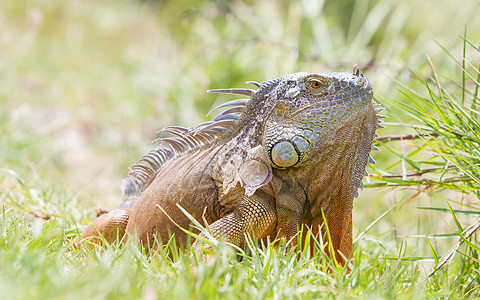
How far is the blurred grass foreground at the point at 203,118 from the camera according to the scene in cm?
240

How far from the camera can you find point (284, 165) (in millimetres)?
3062

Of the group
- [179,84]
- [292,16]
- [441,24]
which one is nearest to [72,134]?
[179,84]

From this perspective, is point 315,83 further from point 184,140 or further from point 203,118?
point 203,118

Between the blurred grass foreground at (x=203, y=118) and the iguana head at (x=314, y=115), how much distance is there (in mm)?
359

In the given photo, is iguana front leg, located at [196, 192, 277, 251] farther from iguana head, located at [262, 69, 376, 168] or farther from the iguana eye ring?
the iguana eye ring

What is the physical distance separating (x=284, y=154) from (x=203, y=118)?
3.74 metres

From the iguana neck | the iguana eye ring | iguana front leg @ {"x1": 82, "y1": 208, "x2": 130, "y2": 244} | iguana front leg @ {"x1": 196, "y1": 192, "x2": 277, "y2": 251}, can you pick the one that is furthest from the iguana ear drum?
iguana front leg @ {"x1": 82, "y1": 208, "x2": 130, "y2": 244}

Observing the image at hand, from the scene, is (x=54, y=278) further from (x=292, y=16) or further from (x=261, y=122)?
(x=292, y=16)

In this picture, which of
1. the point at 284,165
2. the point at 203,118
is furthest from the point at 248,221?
the point at 203,118

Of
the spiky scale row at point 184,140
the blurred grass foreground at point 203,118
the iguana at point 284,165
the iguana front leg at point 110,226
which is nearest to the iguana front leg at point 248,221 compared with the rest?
the iguana at point 284,165

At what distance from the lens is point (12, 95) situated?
8.34m

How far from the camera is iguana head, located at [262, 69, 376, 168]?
3039 millimetres

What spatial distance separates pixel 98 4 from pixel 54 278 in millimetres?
15649

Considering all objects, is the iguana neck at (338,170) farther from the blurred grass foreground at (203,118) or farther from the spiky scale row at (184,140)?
the spiky scale row at (184,140)
